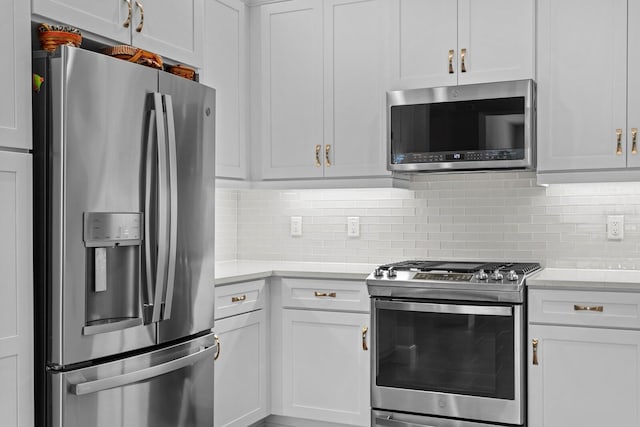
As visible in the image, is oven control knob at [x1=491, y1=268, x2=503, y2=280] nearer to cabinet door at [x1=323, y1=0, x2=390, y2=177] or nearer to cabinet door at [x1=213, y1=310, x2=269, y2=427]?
cabinet door at [x1=323, y1=0, x2=390, y2=177]

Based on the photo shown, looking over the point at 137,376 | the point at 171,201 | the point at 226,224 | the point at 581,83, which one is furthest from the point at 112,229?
the point at 581,83

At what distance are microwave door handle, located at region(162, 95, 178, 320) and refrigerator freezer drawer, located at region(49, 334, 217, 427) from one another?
218 mm

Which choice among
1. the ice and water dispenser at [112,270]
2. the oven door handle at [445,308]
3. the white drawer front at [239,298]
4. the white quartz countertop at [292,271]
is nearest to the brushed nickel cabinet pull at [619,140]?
the oven door handle at [445,308]

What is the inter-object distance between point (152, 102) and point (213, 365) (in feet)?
3.97

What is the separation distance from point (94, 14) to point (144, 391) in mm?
1481

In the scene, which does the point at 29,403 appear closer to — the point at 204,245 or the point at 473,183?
the point at 204,245

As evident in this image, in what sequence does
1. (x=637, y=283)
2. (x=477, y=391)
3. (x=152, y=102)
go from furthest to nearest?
(x=477, y=391)
(x=637, y=283)
(x=152, y=102)

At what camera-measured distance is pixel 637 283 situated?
119 inches

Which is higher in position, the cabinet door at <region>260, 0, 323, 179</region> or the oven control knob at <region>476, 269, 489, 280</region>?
the cabinet door at <region>260, 0, 323, 179</region>

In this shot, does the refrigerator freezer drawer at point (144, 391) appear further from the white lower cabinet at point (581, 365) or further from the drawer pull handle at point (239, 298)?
the white lower cabinet at point (581, 365)

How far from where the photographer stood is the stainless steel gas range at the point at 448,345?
3.22 meters

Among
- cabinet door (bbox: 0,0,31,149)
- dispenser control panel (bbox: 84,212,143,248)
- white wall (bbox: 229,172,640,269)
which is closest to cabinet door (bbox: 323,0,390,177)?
white wall (bbox: 229,172,640,269)

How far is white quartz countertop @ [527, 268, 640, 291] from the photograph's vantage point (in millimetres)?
3041

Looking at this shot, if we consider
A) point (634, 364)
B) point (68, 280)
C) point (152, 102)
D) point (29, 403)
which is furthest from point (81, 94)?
point (634, 364)
